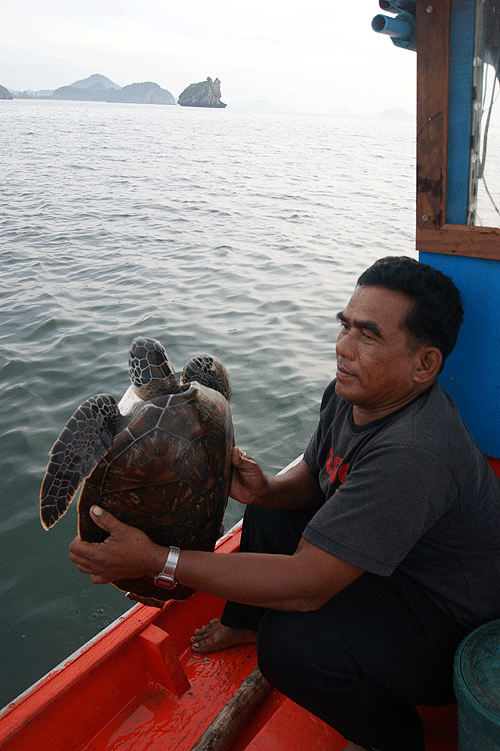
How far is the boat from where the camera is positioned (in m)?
1.99

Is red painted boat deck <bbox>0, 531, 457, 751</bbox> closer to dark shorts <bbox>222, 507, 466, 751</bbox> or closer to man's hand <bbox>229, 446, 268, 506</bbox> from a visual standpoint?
dark shorts <bbox>222, 507, 466, 751</bbox>

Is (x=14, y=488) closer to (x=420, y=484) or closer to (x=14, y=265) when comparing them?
(x=420, y=484)

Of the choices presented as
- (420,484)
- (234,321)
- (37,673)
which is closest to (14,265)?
(234,321)

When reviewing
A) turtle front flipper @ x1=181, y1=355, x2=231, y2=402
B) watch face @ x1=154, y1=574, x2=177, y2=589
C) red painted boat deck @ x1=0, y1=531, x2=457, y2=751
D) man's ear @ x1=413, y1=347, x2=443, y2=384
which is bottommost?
red painted boat deck @ x1=0, y1=531, x2=457, y2=751

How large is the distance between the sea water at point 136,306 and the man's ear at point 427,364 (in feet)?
7.91

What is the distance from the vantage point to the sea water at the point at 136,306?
344 centimetres

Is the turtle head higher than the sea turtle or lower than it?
higher

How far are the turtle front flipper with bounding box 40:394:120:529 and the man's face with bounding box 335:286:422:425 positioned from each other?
0.88 metres

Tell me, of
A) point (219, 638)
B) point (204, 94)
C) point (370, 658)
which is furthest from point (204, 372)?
point (204, 94)

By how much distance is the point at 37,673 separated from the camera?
2852 mm

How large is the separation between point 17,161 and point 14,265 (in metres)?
15.1

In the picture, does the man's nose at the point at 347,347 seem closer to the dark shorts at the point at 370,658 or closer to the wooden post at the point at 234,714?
the dark shorts at the point at 370,658

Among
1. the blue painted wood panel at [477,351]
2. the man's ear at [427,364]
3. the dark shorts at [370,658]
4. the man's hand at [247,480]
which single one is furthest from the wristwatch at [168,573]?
the blue painted wood panel at [477,351]

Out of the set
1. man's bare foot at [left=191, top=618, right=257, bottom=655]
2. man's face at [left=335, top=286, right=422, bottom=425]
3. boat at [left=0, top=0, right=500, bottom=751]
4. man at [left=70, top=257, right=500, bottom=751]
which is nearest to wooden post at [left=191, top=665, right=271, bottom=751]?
boat at [left=0, top=0, right=500, bottom=751]
